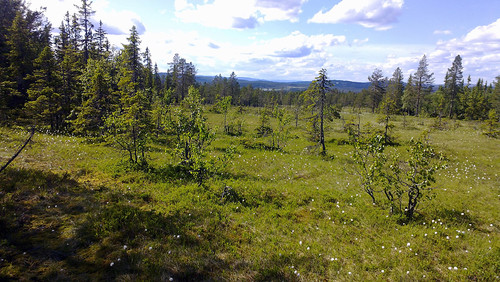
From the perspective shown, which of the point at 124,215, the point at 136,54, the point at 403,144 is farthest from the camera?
the point at 136,54

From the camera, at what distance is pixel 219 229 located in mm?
8195

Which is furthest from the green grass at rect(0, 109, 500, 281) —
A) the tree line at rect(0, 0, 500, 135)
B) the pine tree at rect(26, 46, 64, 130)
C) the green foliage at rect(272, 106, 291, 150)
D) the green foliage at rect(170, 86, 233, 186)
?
the green foliage at rect(272, 106, 291, 150)

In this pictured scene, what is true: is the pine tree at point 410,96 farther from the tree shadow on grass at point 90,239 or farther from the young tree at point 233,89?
the tree shadow on grass at point 90,239

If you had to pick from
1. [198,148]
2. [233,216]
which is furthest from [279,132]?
[233,216]

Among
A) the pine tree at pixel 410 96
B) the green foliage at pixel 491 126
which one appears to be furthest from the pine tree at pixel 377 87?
the green foliage at pixel 491 126

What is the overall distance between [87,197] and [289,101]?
4350 inches

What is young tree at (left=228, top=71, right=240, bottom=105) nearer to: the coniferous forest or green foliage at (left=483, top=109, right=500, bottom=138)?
green foliage at (left=483, top=109, right=500, bottom=138)

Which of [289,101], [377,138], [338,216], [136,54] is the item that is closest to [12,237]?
[338,216]

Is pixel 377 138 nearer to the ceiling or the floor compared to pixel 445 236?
nearer to the ceiling

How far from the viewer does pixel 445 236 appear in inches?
333

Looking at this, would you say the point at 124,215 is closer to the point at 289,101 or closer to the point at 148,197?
the point at 148,197

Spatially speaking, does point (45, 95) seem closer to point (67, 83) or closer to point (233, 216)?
point (67, 83)

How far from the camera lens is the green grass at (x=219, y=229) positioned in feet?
20.1

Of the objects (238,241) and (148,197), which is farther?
(148,197)
